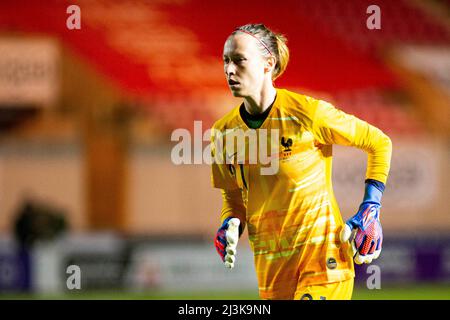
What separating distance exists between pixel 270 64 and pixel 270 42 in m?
0.11

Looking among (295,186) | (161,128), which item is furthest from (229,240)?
(161,128)

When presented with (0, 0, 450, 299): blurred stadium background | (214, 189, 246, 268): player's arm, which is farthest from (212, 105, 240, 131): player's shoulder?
(0, 0, 450, 299): blurred stadium background

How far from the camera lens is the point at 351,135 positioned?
14.4ft

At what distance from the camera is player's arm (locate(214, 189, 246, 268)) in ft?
14.5

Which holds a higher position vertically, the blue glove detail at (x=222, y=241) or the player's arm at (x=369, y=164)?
the player's arm at (x=369, y=164)

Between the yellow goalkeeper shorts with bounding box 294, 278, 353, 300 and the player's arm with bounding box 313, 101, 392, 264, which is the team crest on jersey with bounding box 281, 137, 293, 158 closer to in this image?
the player's arm with bounding box 313, 101, 392, 264

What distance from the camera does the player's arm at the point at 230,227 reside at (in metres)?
4.42

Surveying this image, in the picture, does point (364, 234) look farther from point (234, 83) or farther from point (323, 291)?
point (234, 83)

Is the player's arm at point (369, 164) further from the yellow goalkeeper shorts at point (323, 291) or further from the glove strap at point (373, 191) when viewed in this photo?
the yellow goalkeeper shorts at point (323, 291)

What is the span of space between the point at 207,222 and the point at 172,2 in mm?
3524

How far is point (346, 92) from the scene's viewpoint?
13.3 metres

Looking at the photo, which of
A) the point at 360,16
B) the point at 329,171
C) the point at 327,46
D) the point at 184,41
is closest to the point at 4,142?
the point at 184,41

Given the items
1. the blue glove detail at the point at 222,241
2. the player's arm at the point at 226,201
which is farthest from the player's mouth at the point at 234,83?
the blue glove detail at the point at 222,241

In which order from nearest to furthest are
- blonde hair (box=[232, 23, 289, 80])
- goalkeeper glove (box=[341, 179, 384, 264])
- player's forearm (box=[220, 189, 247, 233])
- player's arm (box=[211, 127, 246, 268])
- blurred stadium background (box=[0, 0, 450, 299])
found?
goalkeeper glove (box=[341, 179, 384, 264]) → blonde hair (box=[232, 23, 289, 80]) → player's arm (box=[211, 127, 246, 268]) → player's forearm (box=[220, 189, 247, 233]) → blurred stadium background (box=[0, 0, 450, 299])
